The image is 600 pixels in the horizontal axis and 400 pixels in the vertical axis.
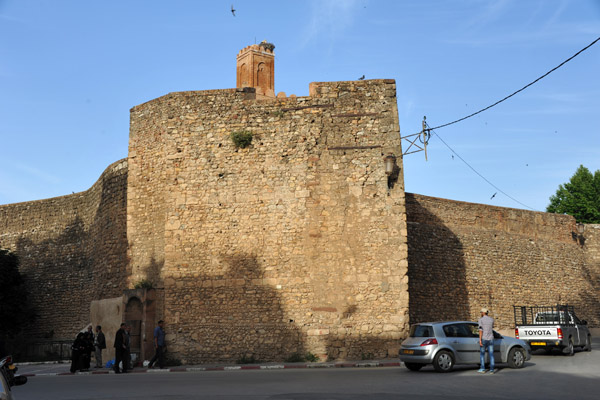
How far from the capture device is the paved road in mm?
9414

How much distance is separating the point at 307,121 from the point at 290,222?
3.11 m

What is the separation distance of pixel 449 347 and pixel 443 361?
340 mm

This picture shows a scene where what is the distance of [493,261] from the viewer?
27547 mm

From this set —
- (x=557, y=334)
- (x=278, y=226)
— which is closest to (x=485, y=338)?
(x=557, y=334)

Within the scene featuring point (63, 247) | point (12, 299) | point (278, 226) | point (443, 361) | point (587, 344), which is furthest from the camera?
point (63, 247)

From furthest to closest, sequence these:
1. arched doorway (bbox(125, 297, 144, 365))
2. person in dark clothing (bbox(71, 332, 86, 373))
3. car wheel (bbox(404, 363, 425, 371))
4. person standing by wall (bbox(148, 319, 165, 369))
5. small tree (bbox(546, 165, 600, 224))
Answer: small tree (bbox(546, 165, 600, 224)) → arched doorway (bbox(125, 297, 144, 365)) → person standing by wall (bbox(148, 319, 165, 369)) → person in dark clothing (bbox(71, 332, 86, 373)) → car wheel (bbox(404, 363, 425, 371))

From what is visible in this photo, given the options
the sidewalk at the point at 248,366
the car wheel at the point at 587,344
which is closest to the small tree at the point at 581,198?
the car wheel at the point at 587,344

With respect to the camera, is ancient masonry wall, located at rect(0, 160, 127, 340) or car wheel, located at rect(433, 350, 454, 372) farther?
ancient masonry wall, located at rect(0, 160, 127, 340)

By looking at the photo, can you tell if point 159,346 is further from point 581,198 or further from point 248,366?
point 581,198

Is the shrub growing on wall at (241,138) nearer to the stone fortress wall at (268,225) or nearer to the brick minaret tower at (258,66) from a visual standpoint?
the stone fortress wall at (268,225)

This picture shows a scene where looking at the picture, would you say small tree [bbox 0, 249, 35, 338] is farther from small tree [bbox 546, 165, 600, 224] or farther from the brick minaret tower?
small tree [bbox 546, 165, 600, 224]

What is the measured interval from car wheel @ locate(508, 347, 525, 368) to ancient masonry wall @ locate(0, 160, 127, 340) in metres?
14.1

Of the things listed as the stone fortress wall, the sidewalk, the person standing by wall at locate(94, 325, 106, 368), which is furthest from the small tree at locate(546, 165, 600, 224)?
the person standing by wall at locate(94, 325, 106, 368)

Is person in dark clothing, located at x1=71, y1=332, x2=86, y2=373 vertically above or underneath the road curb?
above
